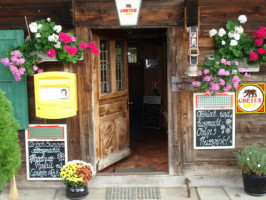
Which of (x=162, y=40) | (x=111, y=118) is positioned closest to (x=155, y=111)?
(x=162, y=40)

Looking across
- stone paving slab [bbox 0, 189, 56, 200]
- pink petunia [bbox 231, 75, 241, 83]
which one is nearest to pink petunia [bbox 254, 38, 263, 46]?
pink petunia [bbox 231, 75, 241, 83]

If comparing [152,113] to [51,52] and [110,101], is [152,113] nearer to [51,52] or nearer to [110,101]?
[110,101]

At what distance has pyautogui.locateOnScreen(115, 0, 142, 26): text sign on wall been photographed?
4289 millimetres

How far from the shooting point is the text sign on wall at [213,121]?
5293mm

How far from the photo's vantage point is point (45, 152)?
535 cm

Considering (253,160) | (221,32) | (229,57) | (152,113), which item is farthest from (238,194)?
(152,113)

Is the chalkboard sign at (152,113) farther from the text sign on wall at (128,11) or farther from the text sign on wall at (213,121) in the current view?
the text sign on wall at (128,11)

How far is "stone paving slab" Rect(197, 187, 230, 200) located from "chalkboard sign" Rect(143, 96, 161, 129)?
3843 millimetres

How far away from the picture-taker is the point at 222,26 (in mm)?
5141

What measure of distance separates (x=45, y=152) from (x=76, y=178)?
84 centimetres

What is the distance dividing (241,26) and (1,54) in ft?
11.9

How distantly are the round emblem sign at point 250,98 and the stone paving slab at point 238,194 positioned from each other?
1251 mm

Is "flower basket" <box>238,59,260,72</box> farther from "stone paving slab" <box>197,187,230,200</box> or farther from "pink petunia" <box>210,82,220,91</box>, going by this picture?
"stone paving slab" <box>197,187,230,200</box>

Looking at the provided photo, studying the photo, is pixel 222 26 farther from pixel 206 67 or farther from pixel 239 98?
pixel 239 98
